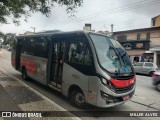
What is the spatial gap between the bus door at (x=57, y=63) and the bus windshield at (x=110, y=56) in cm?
173

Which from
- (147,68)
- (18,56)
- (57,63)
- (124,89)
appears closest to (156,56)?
(147,68)

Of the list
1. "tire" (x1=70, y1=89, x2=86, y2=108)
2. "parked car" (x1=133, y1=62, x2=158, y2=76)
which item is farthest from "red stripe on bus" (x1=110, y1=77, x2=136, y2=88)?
"parked car" (x1=133, y1=62, x2=158, y2=76)

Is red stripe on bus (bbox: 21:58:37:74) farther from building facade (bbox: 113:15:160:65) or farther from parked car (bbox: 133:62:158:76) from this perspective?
building facade (bbox: 113:15:160:65)

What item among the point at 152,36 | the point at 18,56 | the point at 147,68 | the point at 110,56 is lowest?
the point at 147,68

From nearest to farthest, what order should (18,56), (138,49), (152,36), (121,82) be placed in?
(121,82) → (18,56) → (152,36) → (138,49)

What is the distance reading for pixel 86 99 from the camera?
19.6ft

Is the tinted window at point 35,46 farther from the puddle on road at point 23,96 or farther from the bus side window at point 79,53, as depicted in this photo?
the bus side window at point 79,53

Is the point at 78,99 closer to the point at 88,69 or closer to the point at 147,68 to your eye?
the point at 88,69

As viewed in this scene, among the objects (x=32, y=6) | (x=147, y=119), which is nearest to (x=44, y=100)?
(x=147, y=119)

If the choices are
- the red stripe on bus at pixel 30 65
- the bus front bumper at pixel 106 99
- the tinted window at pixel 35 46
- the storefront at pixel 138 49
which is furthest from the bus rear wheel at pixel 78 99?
the storefront at pixel 138 49

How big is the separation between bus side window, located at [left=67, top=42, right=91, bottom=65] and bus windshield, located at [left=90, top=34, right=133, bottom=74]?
1.17 ft

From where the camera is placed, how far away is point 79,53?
21.4 ft

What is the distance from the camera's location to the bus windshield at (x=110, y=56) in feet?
19.4

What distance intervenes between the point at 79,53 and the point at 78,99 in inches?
60.6
